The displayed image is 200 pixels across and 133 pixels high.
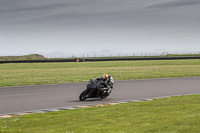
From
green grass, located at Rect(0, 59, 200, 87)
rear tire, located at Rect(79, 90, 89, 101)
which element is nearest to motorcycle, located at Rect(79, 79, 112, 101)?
rear tire, located at Rect(79, 90, 89, 101)

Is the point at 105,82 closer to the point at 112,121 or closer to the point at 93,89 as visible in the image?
the point at 93,89

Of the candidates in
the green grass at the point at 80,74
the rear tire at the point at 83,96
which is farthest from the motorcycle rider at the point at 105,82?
the green grass at the point at 80,74

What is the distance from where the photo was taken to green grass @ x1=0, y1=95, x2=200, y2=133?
7.55 meters

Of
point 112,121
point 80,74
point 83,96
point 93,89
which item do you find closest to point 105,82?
point 93,89

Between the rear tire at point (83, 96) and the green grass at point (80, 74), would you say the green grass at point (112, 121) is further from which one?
the green grass at point (80, 74)

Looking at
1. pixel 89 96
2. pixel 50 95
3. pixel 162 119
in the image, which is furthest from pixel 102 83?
pixel 162 119

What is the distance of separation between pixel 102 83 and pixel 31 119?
4962 millimetres

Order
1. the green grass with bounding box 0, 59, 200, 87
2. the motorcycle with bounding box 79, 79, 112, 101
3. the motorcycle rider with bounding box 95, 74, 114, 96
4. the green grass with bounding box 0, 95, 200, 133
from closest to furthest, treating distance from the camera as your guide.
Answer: the green grass with bounding box 0, 95, 200, 133
the motorcycle with bounding box 79, 79, 112, 101
the motorcycle rider with bounding box 95, 74, 114, 96
the green grass with bounding box 0, 59, 200, 87

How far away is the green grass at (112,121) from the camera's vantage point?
755 centimetres

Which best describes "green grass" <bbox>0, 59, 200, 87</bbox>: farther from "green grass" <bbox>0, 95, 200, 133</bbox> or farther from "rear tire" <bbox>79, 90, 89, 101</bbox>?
"green grass" <bbox>0, 95, 200, 133</bbox>

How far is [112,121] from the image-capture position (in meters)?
8.70

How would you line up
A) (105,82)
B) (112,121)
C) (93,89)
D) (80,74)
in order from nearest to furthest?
(112,121)
(93,89)
(105,82)
(80,74)

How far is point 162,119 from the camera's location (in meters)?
8.53

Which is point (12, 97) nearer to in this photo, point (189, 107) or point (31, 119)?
point (31, 119)
